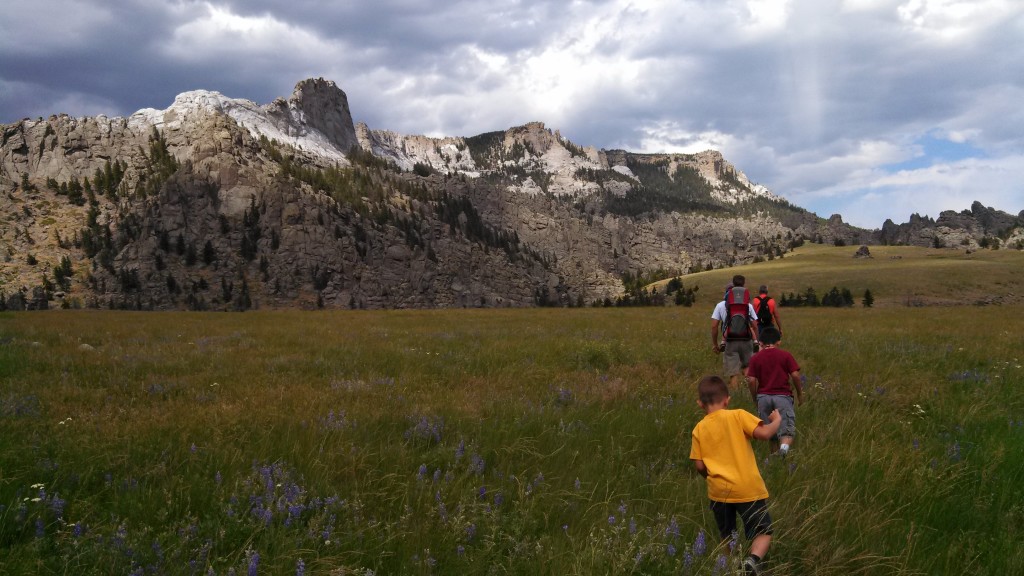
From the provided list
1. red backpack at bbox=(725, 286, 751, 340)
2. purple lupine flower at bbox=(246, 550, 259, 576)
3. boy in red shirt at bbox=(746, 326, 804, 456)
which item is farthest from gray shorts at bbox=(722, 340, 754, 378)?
purple lupine flower at bbox=(246, 550, 259, 576)

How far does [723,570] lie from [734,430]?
1.14 metres

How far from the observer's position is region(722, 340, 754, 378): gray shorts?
10961 mm

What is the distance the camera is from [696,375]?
10852 millimetres

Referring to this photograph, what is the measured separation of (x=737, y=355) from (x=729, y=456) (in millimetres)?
7905

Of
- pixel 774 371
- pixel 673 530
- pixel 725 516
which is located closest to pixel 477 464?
pixel 673 530

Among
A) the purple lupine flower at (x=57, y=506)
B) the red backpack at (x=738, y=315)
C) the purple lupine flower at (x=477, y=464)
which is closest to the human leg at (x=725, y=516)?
the purple lupine flower at (x=477, y=464)

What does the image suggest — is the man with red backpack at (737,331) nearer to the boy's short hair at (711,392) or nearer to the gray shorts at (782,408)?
the gray shorts at (782,408)

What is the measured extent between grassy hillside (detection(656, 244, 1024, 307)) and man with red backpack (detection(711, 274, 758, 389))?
109596 millimetres

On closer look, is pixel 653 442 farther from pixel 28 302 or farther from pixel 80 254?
pixel 80 254

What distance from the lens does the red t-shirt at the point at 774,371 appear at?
6.62m

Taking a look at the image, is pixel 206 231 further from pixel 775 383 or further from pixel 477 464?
pixel 775 383

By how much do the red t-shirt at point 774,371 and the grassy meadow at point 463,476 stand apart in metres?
0.66

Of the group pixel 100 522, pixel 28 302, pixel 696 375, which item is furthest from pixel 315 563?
pixel 28 302

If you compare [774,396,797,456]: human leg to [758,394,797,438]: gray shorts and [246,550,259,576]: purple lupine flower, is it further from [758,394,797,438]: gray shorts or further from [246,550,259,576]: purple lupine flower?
[246,550,259,576]: purple lupine flower
